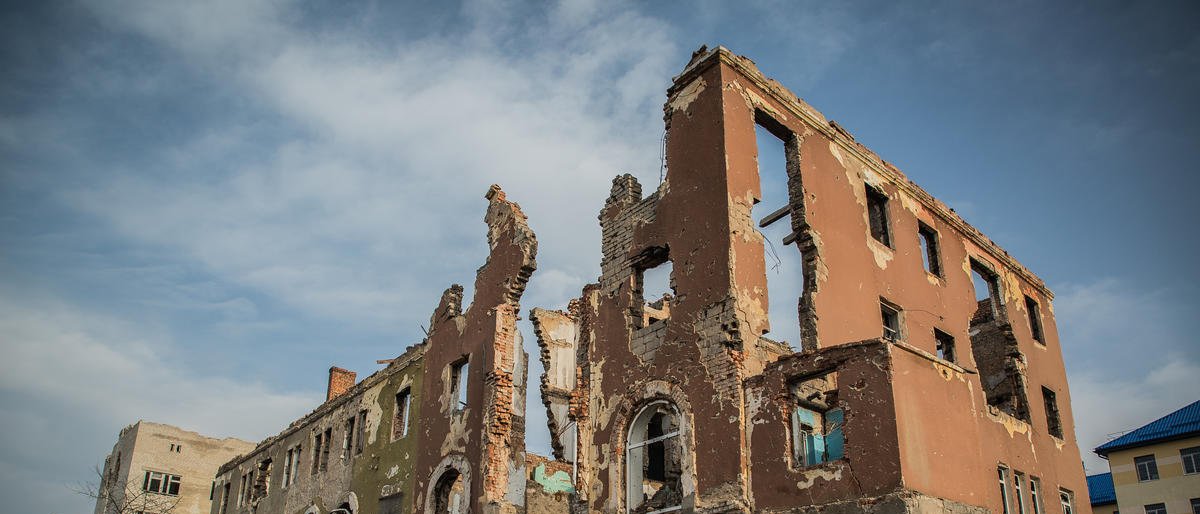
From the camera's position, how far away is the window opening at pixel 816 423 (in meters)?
14.5

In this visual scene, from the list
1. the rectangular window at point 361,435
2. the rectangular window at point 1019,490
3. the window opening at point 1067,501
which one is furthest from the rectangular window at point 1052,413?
the rectangular window at point 361,435

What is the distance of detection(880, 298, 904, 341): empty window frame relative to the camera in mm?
18672

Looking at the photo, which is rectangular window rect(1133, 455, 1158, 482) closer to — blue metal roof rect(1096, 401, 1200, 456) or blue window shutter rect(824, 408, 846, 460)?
blue metal roof rect(1096, 401, 1200, 456)

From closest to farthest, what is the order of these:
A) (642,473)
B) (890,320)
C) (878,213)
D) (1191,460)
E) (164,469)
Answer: (642,473) → (890,320) → (878,213) → (1191,460) → (164,469)

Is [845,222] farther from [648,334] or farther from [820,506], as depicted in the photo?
[820,506]

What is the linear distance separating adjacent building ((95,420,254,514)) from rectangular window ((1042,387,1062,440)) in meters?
36.5

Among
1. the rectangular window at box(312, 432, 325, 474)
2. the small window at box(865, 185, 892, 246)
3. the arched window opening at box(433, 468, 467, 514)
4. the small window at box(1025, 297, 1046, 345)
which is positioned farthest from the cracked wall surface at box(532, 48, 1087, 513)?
the rectangular window at box(312, 432, 325, 474)

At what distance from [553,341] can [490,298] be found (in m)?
11.2

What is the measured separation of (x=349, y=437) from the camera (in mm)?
26516

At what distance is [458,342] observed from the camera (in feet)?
72.9

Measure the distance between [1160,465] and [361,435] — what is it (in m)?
30.0

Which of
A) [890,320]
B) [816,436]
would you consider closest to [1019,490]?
[890,320]

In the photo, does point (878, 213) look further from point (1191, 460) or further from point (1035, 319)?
point (1191, 460)

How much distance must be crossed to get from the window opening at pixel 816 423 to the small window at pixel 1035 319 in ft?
33.7
